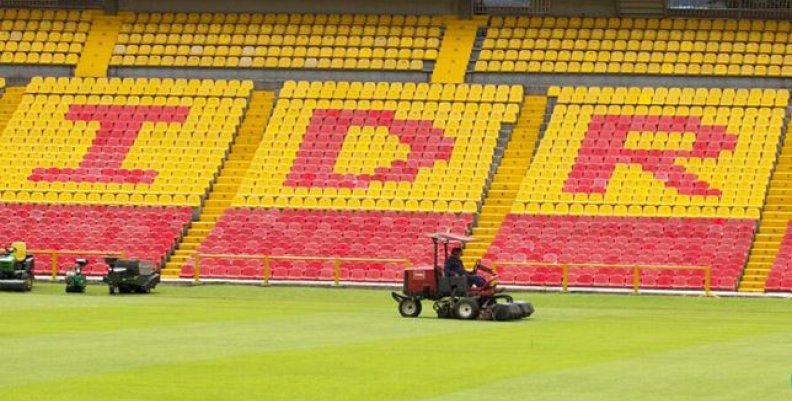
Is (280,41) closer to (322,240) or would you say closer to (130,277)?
(322,240)

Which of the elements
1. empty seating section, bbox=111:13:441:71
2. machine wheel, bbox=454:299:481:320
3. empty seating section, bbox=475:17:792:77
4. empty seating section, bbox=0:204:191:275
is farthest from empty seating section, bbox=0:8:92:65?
machine wheel, bbox=454:299:481:320

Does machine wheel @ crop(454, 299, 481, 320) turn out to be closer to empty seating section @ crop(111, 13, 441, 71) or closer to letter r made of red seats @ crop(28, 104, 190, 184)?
letter r made of red seats @ crop(28, 104, 190, 184)

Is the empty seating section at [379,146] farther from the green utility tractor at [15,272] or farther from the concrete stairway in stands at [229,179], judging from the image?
the green utility tractor at [15,272]

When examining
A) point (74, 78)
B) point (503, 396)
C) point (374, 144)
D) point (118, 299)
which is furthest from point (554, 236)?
point (503, 396)

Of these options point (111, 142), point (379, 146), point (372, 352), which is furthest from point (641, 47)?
point (372, 352)

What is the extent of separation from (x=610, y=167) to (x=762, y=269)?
7.12 metres

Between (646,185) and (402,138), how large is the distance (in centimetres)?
816

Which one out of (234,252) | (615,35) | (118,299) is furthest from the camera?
(615,35)

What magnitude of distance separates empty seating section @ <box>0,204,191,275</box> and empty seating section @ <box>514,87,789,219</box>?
10348mm

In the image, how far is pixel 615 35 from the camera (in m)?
59.6

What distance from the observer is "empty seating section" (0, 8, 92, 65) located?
62.3 m

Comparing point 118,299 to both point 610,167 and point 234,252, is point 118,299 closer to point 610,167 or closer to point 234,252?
point 234,252

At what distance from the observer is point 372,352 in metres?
25.6

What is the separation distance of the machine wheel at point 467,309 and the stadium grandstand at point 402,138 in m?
13.4
